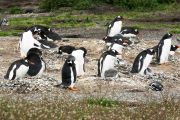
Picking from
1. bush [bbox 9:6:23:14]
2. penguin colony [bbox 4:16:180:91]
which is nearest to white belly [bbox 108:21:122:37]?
penguin colony [bbox 4:16:180:91]

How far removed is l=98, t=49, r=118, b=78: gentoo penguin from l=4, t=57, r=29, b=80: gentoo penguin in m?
2.20

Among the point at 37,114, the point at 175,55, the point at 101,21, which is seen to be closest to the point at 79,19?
the point at 101,21

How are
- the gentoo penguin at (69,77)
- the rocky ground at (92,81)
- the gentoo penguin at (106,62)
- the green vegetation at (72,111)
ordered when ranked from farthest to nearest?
the gentoo penguin at (106,62)
the gentoo penguin at (69,77)
the rocky ground at (92,81)
the green vegetation at (72,111)

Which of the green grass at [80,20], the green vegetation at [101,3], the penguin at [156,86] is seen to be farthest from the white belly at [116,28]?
the green vegetation at [101,3]

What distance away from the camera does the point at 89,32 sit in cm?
3209

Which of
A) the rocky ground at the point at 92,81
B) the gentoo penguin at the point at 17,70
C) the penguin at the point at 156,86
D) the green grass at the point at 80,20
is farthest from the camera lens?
the green grass at the point at 80,20

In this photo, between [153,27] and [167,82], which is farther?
[153,27]

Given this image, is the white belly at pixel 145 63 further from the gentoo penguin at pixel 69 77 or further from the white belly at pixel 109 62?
the gentoo penguin at pixel 69 77

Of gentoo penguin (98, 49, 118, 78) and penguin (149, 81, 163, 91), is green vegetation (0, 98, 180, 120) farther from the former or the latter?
gentoo penguin (98, 49, 118, 78)

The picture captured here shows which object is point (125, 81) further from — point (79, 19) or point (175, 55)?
point (79, 19)

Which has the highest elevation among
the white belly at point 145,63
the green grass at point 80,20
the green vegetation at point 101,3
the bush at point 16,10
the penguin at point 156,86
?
the green vegetation at point 101,3

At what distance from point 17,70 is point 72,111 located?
829cm

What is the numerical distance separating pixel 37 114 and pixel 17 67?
8863 mm

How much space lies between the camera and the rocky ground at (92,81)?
15.3 meters
